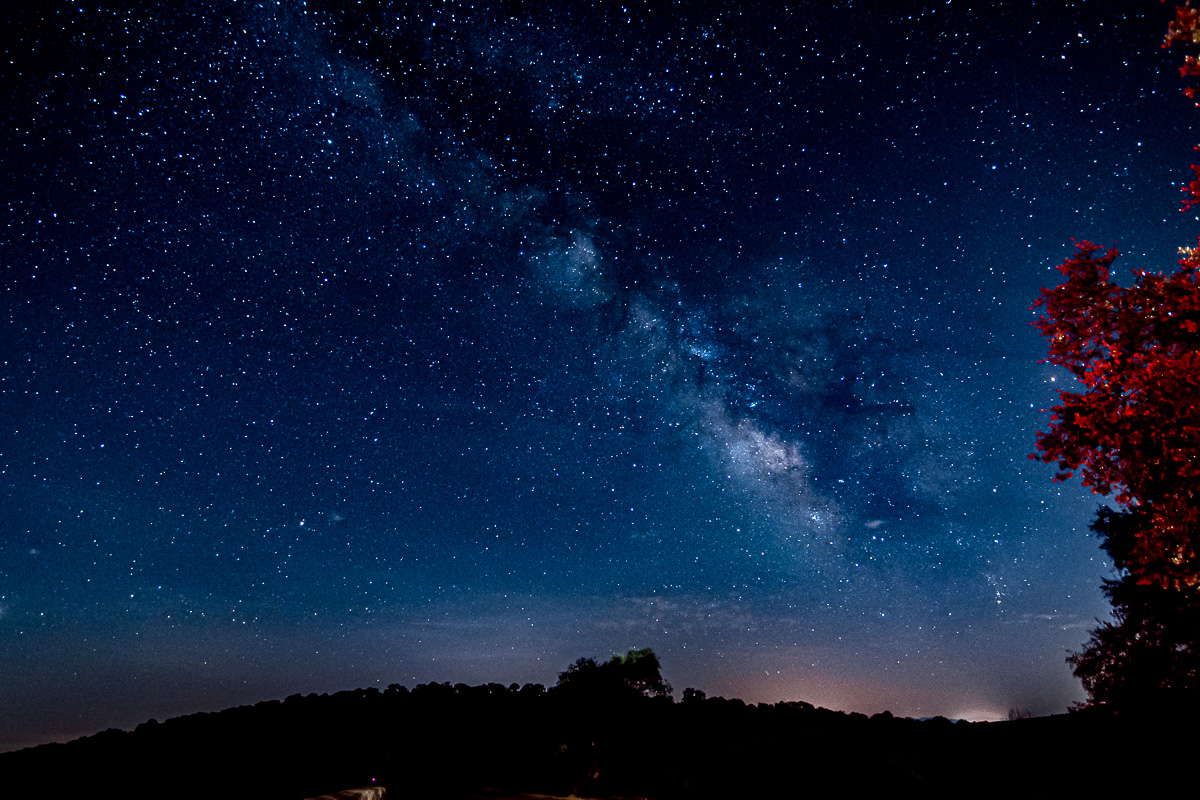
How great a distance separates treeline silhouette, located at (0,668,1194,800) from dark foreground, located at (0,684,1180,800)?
25 millimetres

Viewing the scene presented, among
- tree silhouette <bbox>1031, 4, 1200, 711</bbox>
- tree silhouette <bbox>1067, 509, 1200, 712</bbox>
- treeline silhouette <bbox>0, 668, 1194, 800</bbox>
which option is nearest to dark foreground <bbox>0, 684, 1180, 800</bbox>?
treeline silhouette <bbox>0, 668, 1194, 800</bbox>

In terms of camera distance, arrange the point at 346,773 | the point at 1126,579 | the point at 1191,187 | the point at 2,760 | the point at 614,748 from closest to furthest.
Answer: the point at 1191,187 → the point at 346,773 → the point at 2,760 → the point at 614,748 → the point at 1126,579

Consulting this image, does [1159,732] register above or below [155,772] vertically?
above

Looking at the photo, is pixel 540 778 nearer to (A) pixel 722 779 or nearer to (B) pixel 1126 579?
(A) pixel 722 779

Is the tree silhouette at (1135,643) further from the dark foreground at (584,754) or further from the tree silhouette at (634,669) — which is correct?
the tree silhouette at (634,669)

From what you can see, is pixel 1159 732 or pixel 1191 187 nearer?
pixel 1191 187

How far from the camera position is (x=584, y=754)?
10164mm

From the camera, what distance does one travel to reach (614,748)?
1069 centimetres

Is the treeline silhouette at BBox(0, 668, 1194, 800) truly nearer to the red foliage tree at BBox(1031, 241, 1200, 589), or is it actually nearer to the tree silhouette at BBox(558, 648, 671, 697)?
the red foliage tree at BBox(1031, 241, 1200, 589)

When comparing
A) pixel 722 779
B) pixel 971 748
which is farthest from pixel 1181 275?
pixel 722 779

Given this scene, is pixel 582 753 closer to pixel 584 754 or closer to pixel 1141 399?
pixel 584 754

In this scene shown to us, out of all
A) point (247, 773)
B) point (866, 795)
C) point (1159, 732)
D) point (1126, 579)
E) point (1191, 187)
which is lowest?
point (866, 795)

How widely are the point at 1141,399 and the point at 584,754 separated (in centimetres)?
1063

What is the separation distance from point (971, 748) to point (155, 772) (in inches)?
533
